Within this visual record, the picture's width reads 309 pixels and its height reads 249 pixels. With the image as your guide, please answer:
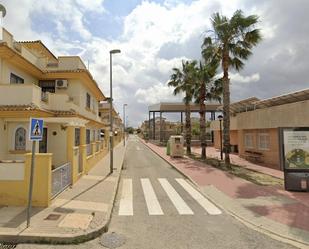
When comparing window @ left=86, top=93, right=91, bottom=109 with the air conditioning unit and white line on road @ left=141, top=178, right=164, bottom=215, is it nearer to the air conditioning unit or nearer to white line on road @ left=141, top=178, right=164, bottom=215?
the air conditioning unit

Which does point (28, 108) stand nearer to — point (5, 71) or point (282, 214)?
point (5, 71)

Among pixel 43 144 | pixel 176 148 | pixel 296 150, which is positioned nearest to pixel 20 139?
pixel 43 144

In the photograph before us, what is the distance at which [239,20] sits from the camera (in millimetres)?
19297

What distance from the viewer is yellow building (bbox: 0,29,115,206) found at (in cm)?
945

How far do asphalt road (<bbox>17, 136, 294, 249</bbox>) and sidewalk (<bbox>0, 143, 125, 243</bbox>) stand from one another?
246 millimetres

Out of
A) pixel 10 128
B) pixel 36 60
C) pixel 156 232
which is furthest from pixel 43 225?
pixel 36 60

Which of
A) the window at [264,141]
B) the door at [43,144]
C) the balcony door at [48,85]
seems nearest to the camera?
the door at [43,144]

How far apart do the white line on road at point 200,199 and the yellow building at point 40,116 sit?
5.49 metres

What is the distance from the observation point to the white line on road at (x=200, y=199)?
10039mm

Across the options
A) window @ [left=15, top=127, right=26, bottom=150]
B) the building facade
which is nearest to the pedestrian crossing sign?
window @ [left=15, top=127, right=26, bottom=150]

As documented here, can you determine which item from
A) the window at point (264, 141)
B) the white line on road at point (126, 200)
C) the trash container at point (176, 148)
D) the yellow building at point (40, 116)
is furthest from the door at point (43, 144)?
the window at point (264, 141)

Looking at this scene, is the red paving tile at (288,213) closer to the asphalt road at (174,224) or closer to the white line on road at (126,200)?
the asphalt road at (174,224)

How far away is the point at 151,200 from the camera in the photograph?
11531mm

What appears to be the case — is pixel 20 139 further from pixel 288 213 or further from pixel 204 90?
pixel 204 90
